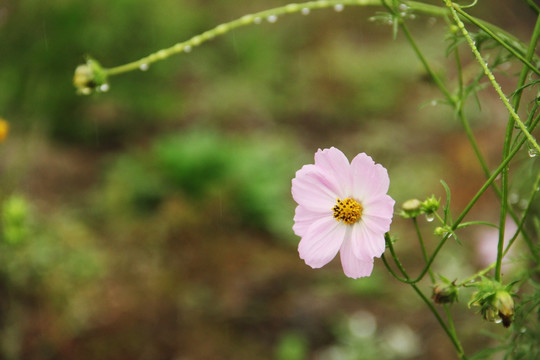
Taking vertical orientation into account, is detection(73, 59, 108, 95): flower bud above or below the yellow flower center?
above

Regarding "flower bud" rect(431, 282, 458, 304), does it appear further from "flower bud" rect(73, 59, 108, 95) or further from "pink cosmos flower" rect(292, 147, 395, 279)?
"flower bud" rect(73, 59, 108, 95)

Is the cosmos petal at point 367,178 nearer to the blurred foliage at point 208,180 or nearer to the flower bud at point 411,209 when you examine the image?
the flower bud at point 411,209

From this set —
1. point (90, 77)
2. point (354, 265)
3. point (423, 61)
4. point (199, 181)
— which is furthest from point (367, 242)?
Result: point (199, 181)

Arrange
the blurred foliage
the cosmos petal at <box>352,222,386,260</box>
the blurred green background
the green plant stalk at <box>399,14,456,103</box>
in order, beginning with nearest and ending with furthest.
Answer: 1. the cosmos petal at <box>352,222,386,260</box>
2. the green plant stalk at <box>399,14,456,103</box>
3. the blurred green background
4. the blurred foliage

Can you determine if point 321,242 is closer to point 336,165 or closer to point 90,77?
point 336,165

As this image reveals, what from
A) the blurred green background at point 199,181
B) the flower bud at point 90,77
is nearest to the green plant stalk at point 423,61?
the blurred green background at point 199,181

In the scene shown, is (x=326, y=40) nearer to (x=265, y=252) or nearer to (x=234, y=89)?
(x=234, y=89)

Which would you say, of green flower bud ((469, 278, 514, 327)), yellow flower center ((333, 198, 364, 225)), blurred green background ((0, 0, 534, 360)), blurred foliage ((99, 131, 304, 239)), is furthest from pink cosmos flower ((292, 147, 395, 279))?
blurred foliage ((99, 131, 304, 239))

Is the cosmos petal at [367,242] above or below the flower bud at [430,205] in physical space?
below
